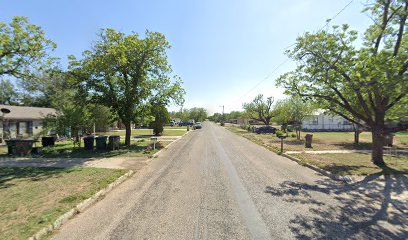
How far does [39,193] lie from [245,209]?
592 centimetres

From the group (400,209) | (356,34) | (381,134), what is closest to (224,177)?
(400,209)

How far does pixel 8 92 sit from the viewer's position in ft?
141

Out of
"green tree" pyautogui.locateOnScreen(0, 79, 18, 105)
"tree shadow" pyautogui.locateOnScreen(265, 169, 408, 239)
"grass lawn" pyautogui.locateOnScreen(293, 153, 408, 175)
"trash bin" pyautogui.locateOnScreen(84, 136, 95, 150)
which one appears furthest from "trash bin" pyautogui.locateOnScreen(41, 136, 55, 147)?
"green tree" pyautogui.locateOnScreen(0, 79, 18, 105)

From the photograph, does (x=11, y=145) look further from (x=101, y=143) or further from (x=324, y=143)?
(x=324, y=143)

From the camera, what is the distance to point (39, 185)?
7.11 m

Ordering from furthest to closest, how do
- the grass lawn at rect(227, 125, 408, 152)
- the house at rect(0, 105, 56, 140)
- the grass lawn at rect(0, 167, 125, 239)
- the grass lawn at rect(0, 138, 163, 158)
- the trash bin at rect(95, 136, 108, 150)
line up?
the house at rect(0, 105, 56, 140) → the grass lawn at rect(227, 125, 408, 152) → the trash bin at rect(95, 136, 108, 150) → the grass lawn at rect(0, 138, 163, 158) → the grass lawn at rect(0, 167, 125, 239)

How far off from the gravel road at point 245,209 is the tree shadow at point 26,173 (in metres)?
3.34

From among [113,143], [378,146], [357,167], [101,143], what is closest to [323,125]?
[378,146]

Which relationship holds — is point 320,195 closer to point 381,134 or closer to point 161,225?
point 161,225

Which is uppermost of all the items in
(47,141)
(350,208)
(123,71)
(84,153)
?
(123,71)

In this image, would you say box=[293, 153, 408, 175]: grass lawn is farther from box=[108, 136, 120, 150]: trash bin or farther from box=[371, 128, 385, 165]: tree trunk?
box=[108, 136, 120, 150]: trash bin

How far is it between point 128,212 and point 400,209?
694cm

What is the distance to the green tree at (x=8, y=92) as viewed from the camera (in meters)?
42.2

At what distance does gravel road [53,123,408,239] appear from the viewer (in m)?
4.29
